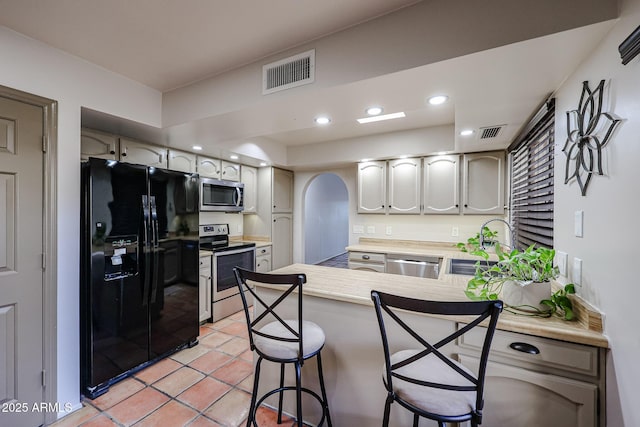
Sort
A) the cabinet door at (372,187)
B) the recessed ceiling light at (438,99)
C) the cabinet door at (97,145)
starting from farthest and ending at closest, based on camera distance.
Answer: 1. the cabinet door at (372,187)
2. the cabinet door at (97,145)
3. the recessed ceiling light at (438,99)

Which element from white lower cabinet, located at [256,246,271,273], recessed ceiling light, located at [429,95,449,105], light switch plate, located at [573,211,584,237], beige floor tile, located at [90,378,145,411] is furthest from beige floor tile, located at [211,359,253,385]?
recessed ceiling light, located at [429,95,449,105]

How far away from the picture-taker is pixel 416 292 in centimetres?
157

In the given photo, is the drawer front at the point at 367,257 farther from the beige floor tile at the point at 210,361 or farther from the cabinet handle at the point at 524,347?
the cabinet handle at the point at 524,347

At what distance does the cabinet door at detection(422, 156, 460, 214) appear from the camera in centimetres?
329

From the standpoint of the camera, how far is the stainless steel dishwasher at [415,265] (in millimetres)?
3085

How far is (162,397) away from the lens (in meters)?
1.94

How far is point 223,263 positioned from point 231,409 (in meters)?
1.70

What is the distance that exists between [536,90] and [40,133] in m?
3.03

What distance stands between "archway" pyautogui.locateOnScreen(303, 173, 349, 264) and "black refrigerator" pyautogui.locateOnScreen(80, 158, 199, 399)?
2.50 meters

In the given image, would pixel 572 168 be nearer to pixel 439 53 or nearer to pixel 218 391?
pixel 439 53

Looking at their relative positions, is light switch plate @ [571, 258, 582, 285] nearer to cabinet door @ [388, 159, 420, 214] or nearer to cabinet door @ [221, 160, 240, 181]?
cabinet door @ [388, 159, 420, 214]

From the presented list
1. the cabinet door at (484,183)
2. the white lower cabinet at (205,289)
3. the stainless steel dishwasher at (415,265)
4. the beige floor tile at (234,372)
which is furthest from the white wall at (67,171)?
the cabinet door at (484,183)

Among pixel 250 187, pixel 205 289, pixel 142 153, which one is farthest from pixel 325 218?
pixel 142 153

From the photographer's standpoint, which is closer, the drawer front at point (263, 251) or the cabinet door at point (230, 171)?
the cabinet door at point (230, 171)
